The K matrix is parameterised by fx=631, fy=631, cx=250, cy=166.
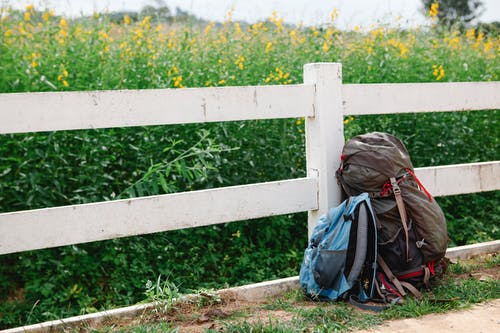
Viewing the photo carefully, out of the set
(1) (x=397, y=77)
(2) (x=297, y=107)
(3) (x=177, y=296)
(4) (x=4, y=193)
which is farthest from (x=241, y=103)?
(1) (x=397, y=77)

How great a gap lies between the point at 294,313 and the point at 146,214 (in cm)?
101

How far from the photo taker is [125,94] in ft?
11.7

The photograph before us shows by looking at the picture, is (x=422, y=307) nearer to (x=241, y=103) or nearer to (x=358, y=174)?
(x=358, y=174)

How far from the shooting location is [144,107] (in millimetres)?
3629

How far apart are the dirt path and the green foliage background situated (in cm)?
143

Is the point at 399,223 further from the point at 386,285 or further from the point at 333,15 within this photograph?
the point at 333,15

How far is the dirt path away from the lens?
10.7ft

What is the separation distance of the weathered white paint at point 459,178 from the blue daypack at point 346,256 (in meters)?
0.97

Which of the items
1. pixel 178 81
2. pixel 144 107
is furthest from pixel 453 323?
pixel 178 81

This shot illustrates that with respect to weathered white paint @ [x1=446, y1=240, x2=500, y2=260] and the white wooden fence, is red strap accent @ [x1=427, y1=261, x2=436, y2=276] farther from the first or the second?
weathered white paint @ [x1=446, y1=240, x2=500, y2=260]

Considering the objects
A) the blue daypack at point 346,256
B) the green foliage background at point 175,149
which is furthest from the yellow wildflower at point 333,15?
the blue daypack at point 346,256

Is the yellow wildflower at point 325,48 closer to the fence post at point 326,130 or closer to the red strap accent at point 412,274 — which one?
the fence post at point 326,130

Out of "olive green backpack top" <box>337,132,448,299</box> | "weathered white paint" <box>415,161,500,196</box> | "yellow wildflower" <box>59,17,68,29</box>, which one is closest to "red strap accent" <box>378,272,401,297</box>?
"olive green backpack top" <box>337,132,448,299</box>

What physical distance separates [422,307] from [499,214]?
3.15 m
